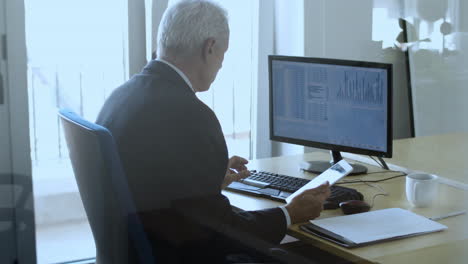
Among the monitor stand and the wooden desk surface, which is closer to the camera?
the wooden desk surface

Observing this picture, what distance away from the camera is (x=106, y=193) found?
1571 mm

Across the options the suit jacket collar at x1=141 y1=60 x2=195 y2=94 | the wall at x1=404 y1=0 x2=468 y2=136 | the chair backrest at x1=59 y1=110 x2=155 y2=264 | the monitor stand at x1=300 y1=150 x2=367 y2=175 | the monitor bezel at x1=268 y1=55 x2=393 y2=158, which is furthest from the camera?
the monitor stand at x1=300 y1=150 x2=367 y2=175

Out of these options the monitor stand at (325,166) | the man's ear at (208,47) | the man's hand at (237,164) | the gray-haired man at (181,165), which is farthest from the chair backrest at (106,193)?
the monitor stand at (325,166)

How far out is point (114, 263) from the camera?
65.6 inches

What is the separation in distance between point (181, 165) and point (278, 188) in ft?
1.76

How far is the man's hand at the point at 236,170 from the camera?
2.25 m

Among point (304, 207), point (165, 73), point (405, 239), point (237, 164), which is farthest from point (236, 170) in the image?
point (405, 239)

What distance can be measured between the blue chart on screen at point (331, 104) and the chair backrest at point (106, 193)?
0.99m

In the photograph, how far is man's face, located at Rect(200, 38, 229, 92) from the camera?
1939 millimetres

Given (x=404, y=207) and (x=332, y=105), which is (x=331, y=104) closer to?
(x=332, y=105)

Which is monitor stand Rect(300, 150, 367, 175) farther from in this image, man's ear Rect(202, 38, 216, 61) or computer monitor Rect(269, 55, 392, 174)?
man's ear Rect(202, 38, 216, 61)

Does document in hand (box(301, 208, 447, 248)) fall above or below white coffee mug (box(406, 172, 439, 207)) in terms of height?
below

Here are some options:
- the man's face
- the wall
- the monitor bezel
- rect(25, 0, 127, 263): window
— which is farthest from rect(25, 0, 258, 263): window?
the man's face

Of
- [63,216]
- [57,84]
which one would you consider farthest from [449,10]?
[63,216]
